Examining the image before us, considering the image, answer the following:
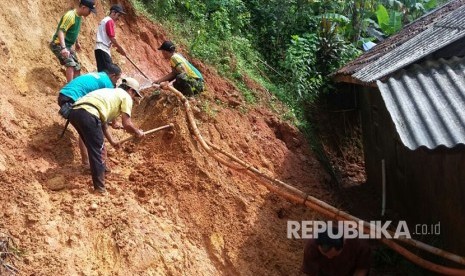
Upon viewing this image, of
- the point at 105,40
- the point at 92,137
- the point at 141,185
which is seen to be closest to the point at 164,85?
the point at 105,40

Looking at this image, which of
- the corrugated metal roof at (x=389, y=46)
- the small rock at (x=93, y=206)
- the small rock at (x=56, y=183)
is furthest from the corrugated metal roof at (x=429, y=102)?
the small rock at (x=56, y=183)

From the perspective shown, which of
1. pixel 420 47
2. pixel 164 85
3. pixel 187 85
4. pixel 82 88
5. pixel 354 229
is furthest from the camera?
pixel 187 85

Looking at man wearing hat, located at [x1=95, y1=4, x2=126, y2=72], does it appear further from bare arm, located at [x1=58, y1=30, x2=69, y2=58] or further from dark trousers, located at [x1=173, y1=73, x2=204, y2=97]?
dark trousers, located at [x1=173, y1=73, x2=204, y2=97]

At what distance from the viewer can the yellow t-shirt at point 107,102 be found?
19.0 ft

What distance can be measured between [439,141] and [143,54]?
6479 mm

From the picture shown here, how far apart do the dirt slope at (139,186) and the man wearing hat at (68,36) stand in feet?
1.66

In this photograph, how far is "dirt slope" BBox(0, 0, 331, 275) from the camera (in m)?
5.18

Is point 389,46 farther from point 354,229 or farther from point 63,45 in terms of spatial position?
point 63,45

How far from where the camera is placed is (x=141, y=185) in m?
6.25

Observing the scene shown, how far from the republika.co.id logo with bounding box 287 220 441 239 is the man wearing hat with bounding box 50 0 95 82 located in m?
3.85

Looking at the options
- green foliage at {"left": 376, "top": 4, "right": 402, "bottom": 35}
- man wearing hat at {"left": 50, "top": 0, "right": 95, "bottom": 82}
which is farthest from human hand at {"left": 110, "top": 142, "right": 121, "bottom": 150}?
green foliage at {"left": 376, "top": 4, "right": 402, "bottom": 35}

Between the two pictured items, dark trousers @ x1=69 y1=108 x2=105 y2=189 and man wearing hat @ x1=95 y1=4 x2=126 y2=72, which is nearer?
dark trousers @ x1=69 y1=108 x2=105 y2=189

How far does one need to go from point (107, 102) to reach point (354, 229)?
3.33 metres

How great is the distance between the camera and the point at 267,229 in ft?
21.8
